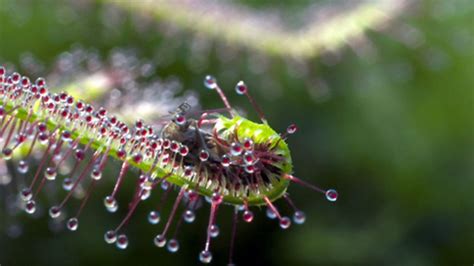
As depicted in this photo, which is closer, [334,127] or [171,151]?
[171,151]

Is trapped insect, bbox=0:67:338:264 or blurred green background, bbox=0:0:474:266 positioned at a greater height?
blurred green background, bbox=0:0:474:266

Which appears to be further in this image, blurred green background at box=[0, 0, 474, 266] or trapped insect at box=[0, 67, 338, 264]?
blurred green background at box=[0, 0, 474, 266]

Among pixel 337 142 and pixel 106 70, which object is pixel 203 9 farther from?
pixel 337 142

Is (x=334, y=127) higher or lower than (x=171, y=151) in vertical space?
higher

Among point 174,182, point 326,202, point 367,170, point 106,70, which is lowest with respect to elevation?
point 174,182

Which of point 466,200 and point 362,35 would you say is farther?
point 466,200

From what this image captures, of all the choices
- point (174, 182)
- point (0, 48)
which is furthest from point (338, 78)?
point (174, 182)

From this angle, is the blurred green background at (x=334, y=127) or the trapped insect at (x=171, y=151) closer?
the trapped insect at (x=171, y=151)

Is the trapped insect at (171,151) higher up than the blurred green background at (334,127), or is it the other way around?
the blurred green background at (334,127)
